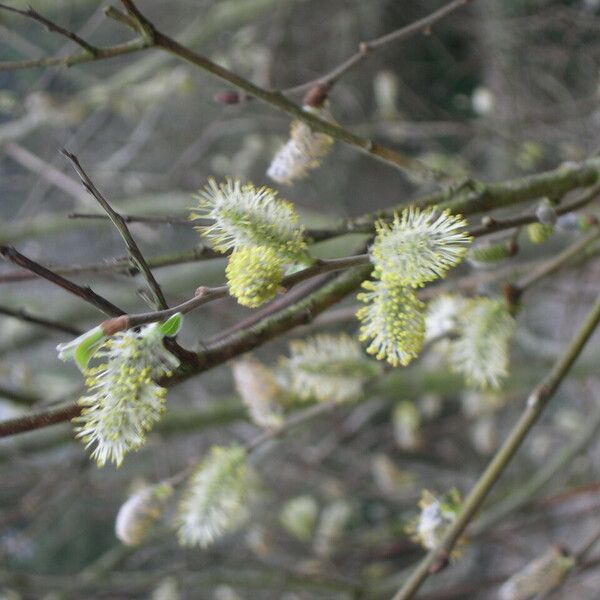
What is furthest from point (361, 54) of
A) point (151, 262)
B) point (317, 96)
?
point (151, 262)

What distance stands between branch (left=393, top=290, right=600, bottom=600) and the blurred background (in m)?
0.32

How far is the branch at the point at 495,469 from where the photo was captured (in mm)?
653

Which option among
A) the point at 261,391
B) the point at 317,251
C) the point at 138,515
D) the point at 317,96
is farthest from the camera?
the point at 317,251

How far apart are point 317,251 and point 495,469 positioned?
0.48 m

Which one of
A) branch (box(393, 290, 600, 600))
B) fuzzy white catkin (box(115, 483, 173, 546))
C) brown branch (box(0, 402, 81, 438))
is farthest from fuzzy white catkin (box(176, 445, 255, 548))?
brown branch (box(0, 402, 81, 438))

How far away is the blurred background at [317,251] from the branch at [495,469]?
1.06ft

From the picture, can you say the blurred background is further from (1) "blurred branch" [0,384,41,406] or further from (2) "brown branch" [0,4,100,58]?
(2) "brown branch" [0,4,100,58]

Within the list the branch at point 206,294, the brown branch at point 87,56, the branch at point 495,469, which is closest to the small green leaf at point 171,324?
the branch at point 206,294

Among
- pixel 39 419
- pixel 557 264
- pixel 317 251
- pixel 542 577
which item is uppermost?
pixel 317 251

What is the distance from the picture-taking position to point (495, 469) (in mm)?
682

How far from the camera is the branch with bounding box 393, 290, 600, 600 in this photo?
2.14 feet

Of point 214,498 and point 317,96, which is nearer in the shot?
point 317,96

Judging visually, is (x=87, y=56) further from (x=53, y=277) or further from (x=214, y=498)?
(x=214, y=498)

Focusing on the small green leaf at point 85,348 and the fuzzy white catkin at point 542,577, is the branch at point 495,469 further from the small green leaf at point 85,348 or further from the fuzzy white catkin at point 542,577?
the small green leaf at point 85,348
